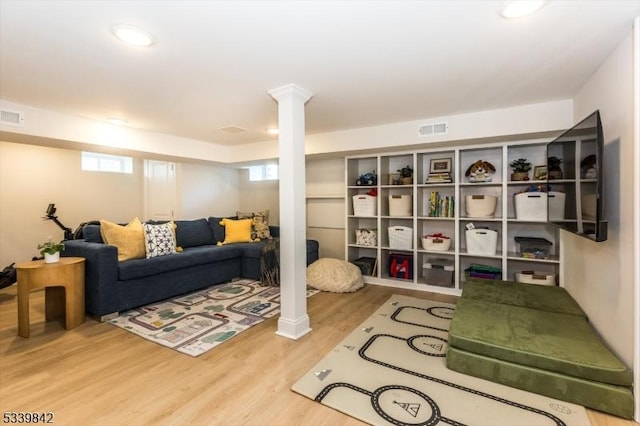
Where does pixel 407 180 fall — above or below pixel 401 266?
above

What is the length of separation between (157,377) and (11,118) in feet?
8.81

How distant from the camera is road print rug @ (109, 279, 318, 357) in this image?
2.52m

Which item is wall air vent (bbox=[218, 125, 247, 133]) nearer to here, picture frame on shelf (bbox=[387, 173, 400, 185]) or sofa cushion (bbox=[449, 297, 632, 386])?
picture frame on shelf (bbox=[387, 173, 400, 185])

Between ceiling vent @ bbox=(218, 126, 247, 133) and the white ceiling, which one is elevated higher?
ceiling vent @ bbox=(218, 126, 247, 133)

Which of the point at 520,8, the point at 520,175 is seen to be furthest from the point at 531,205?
the point at 520,8

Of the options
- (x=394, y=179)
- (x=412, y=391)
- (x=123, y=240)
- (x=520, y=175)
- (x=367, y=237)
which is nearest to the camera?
(x=412, y=391)

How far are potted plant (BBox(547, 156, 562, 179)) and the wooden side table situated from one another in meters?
4.38

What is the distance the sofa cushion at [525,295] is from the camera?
8.22ft

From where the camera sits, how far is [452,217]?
374 centimetres

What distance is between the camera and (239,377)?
2.01 meters

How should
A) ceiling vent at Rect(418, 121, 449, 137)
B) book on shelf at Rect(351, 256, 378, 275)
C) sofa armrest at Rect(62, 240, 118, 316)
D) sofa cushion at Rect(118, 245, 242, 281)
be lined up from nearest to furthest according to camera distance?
sofa armrest at Rect(62, 240, 118, 316) < sofa cushion at Rect(118, 245, 242, 281) < ceiling vent at Rect(418, 121, 449, 137) < book on shelf at Rect(351, 256, 378, 275)

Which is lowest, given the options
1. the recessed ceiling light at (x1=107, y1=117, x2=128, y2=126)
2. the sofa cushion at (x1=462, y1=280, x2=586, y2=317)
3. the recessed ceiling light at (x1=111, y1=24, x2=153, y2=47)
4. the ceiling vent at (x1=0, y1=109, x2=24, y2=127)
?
the sofa cushion at (x1=462, y1=280, x2=586, y2=317)

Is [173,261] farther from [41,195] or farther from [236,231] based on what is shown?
[41,195]

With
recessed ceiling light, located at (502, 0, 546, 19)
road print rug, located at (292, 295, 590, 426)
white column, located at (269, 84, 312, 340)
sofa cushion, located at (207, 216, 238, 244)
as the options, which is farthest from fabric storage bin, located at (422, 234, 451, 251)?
sofa cushion, located at (207, 216, 238, 244)
